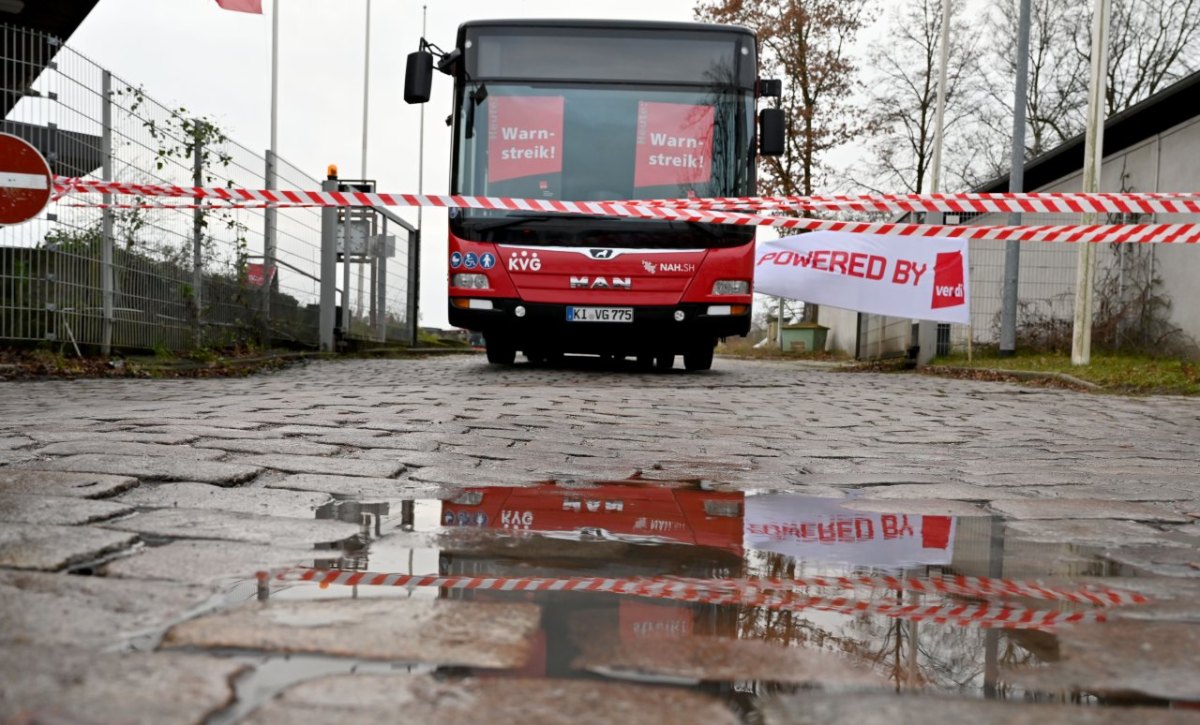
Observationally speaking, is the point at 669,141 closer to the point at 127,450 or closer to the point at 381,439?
the point at 381,439

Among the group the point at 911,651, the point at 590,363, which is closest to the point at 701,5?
the point at 590,363

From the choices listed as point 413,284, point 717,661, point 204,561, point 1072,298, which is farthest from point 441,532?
point 413,284

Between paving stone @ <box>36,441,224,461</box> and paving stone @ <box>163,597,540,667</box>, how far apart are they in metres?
2.39

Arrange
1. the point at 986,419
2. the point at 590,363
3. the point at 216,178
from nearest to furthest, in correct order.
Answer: the point at 986,419, the point at 216,178, the point at 590,363

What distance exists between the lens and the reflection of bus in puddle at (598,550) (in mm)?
2037

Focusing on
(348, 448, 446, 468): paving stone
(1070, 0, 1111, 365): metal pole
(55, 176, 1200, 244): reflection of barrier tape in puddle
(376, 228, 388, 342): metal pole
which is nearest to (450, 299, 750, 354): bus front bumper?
(55, 176, 1200, 244): reflection of barrier tape in puddle

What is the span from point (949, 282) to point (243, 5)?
425 inches

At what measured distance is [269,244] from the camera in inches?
563

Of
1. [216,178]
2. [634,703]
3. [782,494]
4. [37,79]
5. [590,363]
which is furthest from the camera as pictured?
[590,363]

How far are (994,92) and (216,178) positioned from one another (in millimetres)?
25931

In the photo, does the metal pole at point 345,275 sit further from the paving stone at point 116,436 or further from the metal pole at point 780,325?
the metal pole at point 780,325

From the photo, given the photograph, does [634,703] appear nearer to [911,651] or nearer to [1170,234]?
[911,651]

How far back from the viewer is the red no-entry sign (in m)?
7.74

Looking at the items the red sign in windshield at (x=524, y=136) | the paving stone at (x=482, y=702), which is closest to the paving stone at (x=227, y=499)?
the paving stone at (x=482, y=702)
